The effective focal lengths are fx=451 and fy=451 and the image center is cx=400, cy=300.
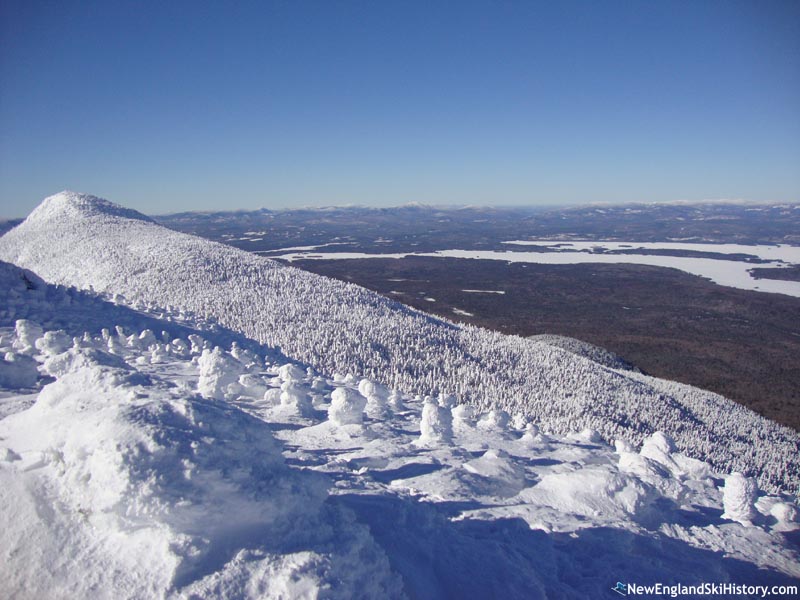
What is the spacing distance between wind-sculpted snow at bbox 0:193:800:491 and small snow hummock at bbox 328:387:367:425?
A: 11459 mm

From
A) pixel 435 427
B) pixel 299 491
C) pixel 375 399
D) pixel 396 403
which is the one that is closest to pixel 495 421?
pixel 435 427

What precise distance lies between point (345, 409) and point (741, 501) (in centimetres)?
1015

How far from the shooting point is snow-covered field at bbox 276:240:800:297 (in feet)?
344

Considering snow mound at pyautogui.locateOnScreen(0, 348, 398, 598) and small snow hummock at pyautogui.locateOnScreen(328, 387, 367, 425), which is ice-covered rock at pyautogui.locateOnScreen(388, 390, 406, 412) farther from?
snow mound at pyautogui.locateOnScreen(0, 348, 398, 598)

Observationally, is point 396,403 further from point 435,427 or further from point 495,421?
point 495,421

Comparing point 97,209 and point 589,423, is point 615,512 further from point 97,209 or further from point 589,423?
point 97,209

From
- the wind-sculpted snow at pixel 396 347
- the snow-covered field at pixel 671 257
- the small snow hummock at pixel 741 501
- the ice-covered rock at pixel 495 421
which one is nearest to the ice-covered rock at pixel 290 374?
the ice-covered rock at pixel 495 421

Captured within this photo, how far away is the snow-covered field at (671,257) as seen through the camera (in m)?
105

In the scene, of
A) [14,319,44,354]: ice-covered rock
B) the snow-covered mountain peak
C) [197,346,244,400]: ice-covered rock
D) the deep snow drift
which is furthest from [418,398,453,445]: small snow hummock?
the snow-covered mountain peak

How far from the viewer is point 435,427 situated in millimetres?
12891

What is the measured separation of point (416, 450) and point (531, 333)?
53322 mm

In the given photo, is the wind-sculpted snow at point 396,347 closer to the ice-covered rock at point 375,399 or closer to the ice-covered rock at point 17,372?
the ice-covered rock at point 375,399

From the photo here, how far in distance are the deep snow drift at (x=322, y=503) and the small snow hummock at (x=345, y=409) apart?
4cm

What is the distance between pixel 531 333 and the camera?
62094 millimetres
